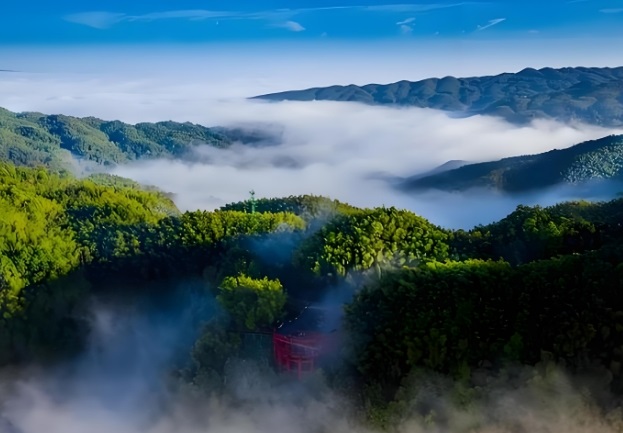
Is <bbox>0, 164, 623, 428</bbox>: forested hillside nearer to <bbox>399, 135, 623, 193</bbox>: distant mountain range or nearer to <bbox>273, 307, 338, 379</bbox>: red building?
<bbox>273, 307, 338, 379</bbox>: red building

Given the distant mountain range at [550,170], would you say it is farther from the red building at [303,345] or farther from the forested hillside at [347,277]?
the red building at [303,345]

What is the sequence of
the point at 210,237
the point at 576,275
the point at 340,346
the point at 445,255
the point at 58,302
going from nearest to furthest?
the point at 576,275, the point at 340,346, the point at 445,255, the point at 58,302, the point at 210,237

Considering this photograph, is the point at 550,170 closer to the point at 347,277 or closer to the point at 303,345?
the point at 347,277

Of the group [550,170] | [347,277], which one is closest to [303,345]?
[347,277]

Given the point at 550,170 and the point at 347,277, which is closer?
the point at 347,277

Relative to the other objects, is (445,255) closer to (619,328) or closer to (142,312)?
(619,328)

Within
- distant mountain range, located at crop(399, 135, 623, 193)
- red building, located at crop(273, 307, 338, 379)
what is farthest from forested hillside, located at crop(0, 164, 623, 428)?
distant mountain range, located at crop(399, 135, 623, 193)

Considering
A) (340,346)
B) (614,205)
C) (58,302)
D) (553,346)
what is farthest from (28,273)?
(614,205)

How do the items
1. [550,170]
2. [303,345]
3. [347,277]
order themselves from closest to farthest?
[303,345] → [347,277] → [550,170]
